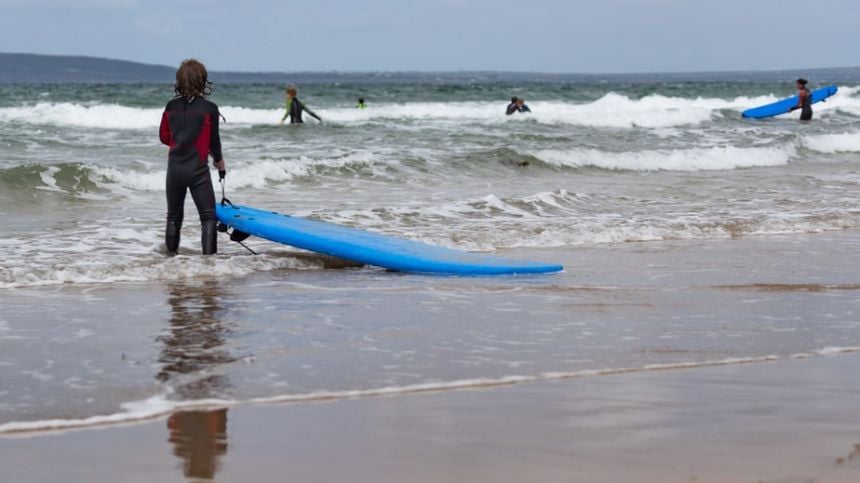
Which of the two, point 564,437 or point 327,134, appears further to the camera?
point 327,134

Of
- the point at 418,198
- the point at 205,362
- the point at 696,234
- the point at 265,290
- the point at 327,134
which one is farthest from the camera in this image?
the point at 327,134

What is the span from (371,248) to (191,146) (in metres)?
1.38

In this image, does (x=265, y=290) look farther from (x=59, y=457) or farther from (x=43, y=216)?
(x=43, y=216)

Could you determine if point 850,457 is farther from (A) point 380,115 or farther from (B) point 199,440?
(A) point 380,115

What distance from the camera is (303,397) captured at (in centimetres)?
459

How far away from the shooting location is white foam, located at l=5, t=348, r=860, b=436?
419 cm

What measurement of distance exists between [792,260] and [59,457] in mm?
6266

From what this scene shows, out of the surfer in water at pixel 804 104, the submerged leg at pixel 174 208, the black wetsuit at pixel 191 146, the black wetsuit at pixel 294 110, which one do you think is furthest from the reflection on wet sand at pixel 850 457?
the surfer in water at pixel 804 104

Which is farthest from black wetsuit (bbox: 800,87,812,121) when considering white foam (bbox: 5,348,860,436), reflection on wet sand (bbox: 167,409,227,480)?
reflection on wet sand (bbox: 167,409,227,480)

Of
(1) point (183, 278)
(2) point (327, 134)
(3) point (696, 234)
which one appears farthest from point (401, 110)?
(1) point (183, 278)

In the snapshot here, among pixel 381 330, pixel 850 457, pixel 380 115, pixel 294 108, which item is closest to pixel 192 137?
pixel 381 330

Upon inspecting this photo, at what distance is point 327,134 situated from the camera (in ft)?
73.2

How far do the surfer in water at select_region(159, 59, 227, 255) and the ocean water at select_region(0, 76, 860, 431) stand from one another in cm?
47

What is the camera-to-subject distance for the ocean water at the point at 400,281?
5.10 metres
